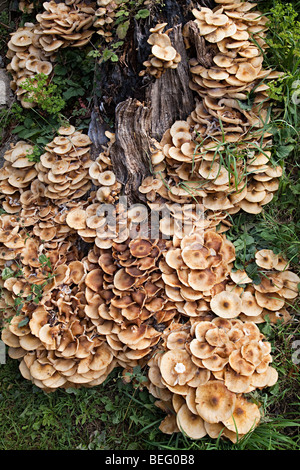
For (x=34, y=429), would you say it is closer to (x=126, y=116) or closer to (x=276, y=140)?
(x=126, y=116)

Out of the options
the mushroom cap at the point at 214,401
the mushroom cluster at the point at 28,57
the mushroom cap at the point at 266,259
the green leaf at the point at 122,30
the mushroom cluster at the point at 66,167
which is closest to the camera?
the mushroom cap at the point at 214,401

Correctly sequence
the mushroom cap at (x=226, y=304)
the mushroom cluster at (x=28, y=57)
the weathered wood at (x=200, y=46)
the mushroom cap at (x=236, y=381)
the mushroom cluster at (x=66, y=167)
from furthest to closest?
1. the mushroom cluster at (x=28, y=57)
2. the mushroom cluster at (x=66, y=167)
3. the weathered wood at (x=200, y=46)
4. the mushroom cap at (x=226, y=304)
5. the mushroom cap at (x=236, y=381)

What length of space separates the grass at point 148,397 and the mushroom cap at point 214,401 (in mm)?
474

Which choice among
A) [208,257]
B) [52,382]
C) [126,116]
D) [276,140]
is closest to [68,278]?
[52,382]

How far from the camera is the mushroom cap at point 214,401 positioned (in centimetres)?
340

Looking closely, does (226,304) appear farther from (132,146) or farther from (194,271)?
(132,146)

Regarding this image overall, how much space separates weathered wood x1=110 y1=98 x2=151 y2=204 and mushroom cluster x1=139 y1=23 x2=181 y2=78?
0.44 metres

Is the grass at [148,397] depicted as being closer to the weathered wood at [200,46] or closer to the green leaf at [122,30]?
the weathered wood at [200,46]

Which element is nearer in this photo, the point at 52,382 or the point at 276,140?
the point at 52,382

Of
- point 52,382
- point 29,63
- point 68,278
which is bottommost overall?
point 52,382

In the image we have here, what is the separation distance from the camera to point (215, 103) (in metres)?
4.27

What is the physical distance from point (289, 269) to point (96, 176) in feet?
8.58

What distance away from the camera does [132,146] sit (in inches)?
174

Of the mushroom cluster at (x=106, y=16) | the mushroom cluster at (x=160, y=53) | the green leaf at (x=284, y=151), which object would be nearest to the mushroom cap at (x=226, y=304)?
the green leaf at (x=284, y=151)
